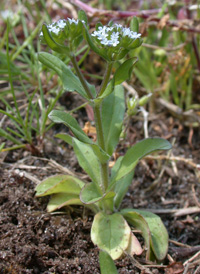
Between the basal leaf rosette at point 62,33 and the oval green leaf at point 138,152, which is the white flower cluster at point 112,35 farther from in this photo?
the oval green leaf at point 138,152

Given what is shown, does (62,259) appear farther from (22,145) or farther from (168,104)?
(168,104)

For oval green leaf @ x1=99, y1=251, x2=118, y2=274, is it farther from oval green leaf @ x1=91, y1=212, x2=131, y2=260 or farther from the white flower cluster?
the white flower cluster

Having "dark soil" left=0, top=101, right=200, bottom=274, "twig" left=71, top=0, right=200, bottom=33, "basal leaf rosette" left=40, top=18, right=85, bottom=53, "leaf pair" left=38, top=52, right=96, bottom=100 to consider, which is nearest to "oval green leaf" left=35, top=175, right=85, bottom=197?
"dark soil" left=0, top=101, right=200, bottom=274

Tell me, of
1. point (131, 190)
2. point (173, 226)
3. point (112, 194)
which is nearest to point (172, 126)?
point (131, 190)

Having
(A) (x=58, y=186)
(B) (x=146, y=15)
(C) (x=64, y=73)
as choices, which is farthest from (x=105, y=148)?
(B) (x=146, y=15)

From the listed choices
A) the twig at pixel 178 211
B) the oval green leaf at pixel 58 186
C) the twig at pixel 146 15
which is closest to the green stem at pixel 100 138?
the oval green leaf at pixel 58 186

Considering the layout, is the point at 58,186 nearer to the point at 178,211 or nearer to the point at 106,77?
the point at 106,77
